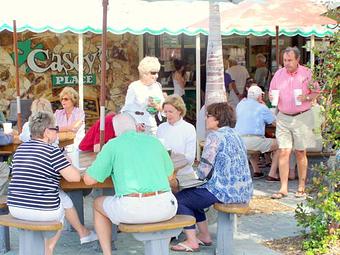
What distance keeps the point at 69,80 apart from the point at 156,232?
26.5ft

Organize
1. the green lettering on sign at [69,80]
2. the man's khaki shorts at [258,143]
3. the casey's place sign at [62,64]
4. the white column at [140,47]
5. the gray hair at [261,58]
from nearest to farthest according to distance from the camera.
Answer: the man's khaki shorts at [258,143] → the casey's place sign at [62,64] → the green lettering on sign at [69,80] → the white column at [140,47] → the gray hair at [261,58]

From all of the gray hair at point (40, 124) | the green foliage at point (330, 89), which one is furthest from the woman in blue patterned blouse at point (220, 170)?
the gray hair at point (40, 124)

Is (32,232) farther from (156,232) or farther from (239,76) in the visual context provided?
(239,76)

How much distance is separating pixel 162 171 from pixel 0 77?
7.84 meters

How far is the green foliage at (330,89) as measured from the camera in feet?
18.0

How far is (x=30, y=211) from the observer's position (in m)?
4.81

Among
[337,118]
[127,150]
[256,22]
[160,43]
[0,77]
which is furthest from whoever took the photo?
[160,43]

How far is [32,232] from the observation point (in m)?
4.86

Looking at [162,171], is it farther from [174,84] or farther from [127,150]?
[174,84]

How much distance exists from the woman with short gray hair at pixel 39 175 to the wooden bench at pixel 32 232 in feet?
0.25

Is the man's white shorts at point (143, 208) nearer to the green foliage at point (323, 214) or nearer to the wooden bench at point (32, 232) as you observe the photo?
the wooden bench at point (32, 232)

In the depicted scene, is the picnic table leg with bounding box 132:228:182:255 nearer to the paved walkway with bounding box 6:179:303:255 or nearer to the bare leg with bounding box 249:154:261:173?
the paved walkway with bounding box 6:179:303:255

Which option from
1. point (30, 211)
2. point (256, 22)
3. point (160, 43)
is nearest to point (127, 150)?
point (30, 211)

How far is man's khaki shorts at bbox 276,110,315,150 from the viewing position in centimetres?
793
